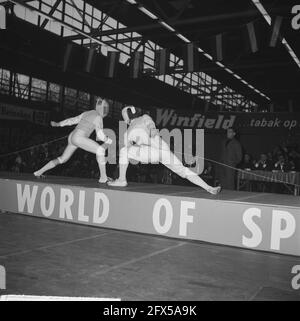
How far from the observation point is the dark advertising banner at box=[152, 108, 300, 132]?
1138cm

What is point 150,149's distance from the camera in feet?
14.4

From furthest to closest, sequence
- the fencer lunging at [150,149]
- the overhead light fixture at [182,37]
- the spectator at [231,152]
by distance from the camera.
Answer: the overhead light fixture at [182,37], the spectator at [231,152], the fencer lunging at [150,149]

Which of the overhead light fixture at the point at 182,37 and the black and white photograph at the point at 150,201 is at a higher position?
the overhead light fixture at the point at 182,37

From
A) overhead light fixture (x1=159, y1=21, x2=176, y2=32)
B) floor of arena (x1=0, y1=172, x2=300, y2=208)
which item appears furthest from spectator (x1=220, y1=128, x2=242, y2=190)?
overhead light fixture (x1=159, y1=21, x2=176, y2=32)

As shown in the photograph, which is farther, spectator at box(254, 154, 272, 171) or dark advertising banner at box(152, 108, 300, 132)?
dark advertising banner at box(152, 108, 300, 132)

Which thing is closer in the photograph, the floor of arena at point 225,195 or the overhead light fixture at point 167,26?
the floor of arena at point 225,195

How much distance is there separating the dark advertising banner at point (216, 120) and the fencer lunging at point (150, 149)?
703 centimetres

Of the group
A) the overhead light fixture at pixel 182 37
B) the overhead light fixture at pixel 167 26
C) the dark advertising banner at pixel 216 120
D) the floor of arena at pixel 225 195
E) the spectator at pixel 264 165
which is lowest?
the floor of arena at pixel 225 195

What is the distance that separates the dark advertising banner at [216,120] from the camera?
448 inches

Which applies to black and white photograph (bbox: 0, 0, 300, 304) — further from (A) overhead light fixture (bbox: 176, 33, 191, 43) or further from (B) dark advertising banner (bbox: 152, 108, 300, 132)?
(A) overhead light fixture (bbox: 176, 33, 191, 43)

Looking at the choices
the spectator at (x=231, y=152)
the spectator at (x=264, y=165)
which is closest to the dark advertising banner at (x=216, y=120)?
the spectator at (x=264, y=165)

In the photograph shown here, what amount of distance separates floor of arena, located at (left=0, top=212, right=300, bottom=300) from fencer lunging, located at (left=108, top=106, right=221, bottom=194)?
82 cm

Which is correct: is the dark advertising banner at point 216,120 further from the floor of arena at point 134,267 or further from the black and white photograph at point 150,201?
the floor of arena at point 134,267

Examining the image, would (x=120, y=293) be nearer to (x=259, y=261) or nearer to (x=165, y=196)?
(x=259, y=261)
